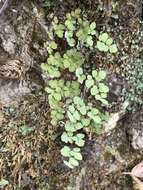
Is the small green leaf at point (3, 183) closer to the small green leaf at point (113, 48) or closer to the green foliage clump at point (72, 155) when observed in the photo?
the green foliage clump at point (72, 155)

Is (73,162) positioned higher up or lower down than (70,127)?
lower down

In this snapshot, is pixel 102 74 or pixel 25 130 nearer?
pixel 102 74

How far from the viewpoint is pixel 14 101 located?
8.11ft

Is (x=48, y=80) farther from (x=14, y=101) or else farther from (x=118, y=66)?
(x=118, y=66)

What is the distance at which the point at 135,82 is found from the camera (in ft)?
8.02

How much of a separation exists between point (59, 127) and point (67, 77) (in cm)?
31

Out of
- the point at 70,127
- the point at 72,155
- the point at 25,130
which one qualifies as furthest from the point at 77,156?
the point at 25,130

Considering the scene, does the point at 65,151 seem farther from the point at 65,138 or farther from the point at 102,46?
the point at 102,46

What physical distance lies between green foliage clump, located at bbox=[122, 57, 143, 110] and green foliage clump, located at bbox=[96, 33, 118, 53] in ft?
0.59

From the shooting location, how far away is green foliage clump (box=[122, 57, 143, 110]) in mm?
2434

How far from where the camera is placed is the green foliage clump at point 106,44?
232 centimetres

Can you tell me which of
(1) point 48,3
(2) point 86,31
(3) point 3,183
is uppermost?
(1) point 48,3

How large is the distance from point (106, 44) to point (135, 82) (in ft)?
0.99

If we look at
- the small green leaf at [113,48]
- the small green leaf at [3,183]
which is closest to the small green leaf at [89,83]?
the small green leaf at [113,48]
